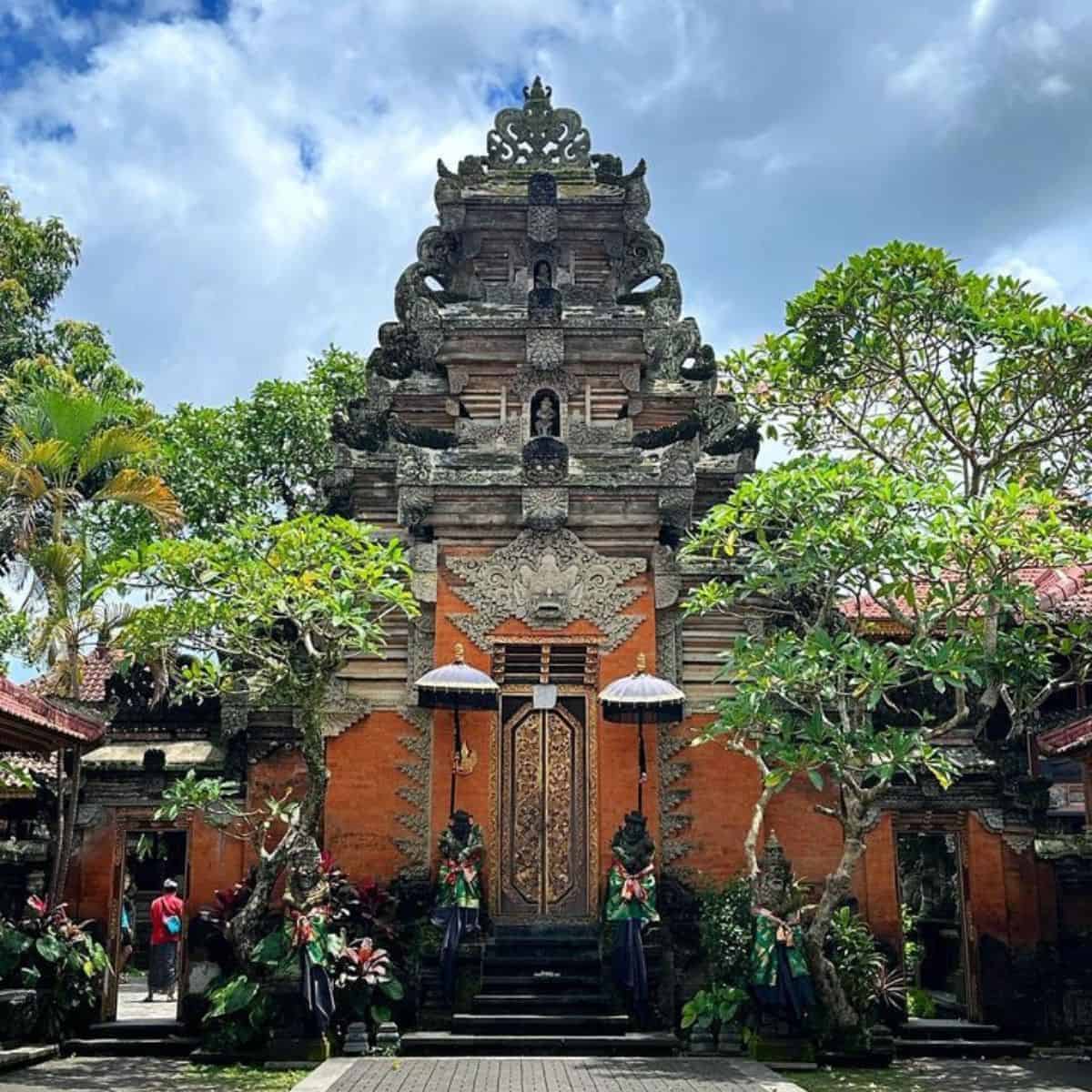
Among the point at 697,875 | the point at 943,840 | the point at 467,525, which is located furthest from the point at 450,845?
the point at 943,840

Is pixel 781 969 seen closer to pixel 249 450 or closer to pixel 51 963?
pixel 51 963

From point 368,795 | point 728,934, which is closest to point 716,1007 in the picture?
point 728,934

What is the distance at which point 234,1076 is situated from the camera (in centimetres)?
1057

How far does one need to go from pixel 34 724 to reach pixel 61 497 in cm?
437

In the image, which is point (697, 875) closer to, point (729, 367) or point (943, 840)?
point (729, 367)

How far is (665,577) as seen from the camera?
14.0 meters

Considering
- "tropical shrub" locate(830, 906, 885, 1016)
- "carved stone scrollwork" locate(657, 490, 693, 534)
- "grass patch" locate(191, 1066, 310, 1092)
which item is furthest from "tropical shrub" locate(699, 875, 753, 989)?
"carved stone scrollwork" locate(657, 490, 693, 534)

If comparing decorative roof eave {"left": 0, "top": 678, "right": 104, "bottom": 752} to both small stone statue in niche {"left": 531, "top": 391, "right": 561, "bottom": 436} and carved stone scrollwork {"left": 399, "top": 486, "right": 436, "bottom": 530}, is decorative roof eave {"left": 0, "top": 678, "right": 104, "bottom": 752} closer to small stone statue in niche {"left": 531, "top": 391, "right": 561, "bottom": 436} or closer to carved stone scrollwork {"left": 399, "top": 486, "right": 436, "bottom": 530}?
carved stone scrollwork {"left": 399, "top": 486, "right": 436, "bottom": 530}

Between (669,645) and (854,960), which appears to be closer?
(854,960)

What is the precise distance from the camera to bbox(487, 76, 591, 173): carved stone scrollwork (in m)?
16.7

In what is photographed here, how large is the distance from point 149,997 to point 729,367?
1212 centimetres

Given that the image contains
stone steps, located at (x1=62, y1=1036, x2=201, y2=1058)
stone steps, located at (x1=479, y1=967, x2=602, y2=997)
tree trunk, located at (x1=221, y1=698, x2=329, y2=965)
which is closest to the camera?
tree trunk, located at (x1=221, y1=698, x2=329, y2=965)

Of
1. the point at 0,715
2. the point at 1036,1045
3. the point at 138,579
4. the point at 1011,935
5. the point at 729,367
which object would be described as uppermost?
the point at 729,367

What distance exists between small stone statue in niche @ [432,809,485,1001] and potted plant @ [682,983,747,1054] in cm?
224
